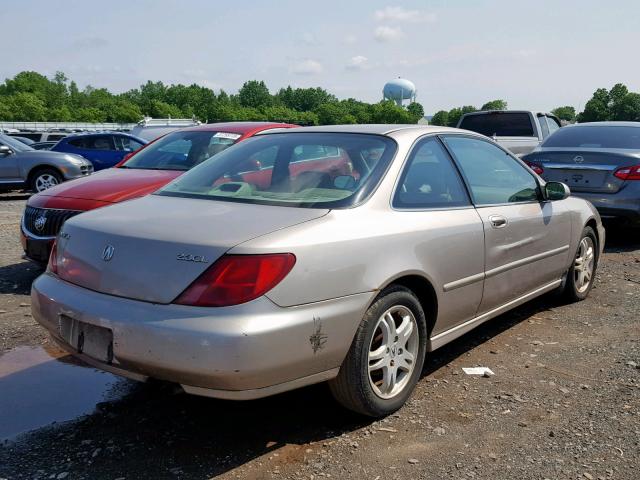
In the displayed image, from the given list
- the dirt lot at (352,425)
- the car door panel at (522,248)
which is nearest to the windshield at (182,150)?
the dirt lot at (352,425)

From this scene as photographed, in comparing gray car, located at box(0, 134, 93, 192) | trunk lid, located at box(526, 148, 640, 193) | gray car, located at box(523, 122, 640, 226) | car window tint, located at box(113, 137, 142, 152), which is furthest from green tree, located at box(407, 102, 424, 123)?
trunk lid, located at box(526, 148, 640, 193)

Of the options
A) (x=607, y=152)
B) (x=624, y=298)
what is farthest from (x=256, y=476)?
(x=607, y=152)

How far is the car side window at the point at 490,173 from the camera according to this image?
4230mm

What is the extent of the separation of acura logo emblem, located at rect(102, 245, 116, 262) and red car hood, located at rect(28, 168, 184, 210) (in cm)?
285

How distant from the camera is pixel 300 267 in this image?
9.39ft

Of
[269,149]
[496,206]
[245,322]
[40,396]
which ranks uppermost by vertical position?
[269,149]

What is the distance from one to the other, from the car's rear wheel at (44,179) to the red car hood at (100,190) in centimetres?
859

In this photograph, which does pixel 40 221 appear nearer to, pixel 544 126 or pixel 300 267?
pixel 300 267

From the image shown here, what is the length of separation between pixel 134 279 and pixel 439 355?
93.3 inches

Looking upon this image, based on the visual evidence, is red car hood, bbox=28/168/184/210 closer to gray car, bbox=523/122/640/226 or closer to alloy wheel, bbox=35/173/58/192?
gray car, bbox=523/122/640/226

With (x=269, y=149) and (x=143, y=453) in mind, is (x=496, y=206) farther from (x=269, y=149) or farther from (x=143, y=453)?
(x=143, y=453)

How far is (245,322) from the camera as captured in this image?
270 cm

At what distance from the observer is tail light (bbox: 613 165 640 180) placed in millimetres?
7805

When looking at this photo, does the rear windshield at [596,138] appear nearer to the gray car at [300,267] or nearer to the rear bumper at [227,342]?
the gray car at [300,267]
